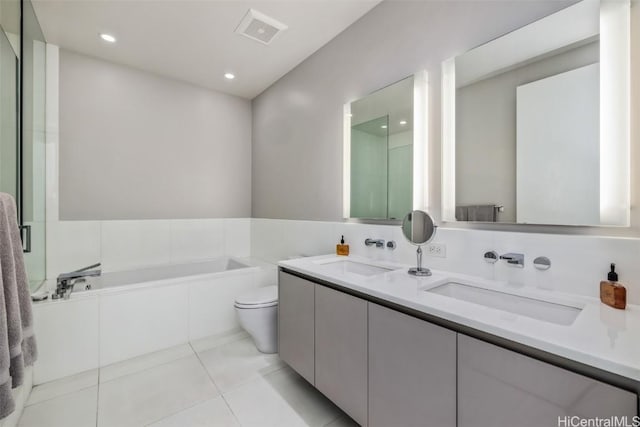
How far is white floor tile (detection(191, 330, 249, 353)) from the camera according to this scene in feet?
7.32

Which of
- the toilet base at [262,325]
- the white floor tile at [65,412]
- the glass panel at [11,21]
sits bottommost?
the white floor tile at [65,412]

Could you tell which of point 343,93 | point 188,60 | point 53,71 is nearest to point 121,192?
point 53,71

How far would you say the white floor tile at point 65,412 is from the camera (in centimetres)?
145

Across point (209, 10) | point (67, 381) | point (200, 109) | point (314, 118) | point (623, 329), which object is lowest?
point (67, 381)

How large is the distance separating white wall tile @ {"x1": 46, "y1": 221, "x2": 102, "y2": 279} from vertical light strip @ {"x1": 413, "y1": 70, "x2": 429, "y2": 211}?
2915 millimetres

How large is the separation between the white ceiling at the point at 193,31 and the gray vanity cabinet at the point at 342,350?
1.99 m

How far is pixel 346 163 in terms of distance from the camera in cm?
225

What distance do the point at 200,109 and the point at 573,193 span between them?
11.2ft

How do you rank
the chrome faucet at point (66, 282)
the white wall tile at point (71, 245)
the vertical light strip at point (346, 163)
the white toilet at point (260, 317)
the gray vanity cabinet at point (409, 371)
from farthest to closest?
1. the white wall tile at point (71, 245)
2. the vertical light strip at point (346, 163)
3. the white toilet at point (260, 317)
4. the chrome faucet at point (66, 282)
5. the gray vanity cabinet at point (409, 371)

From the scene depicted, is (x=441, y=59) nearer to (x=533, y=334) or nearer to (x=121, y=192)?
(x=533, y=334)

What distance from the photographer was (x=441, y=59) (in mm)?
1606

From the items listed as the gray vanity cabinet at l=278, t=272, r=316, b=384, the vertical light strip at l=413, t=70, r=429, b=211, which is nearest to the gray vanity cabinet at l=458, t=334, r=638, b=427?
the gray vanity cabinet at l=278, t=272, r=316, b=384

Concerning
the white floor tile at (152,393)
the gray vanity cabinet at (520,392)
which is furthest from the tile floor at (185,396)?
the gray vanity cabinet at (520,392)

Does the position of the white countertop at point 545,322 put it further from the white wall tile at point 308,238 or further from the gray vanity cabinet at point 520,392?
the white wall tile at point 308,238
